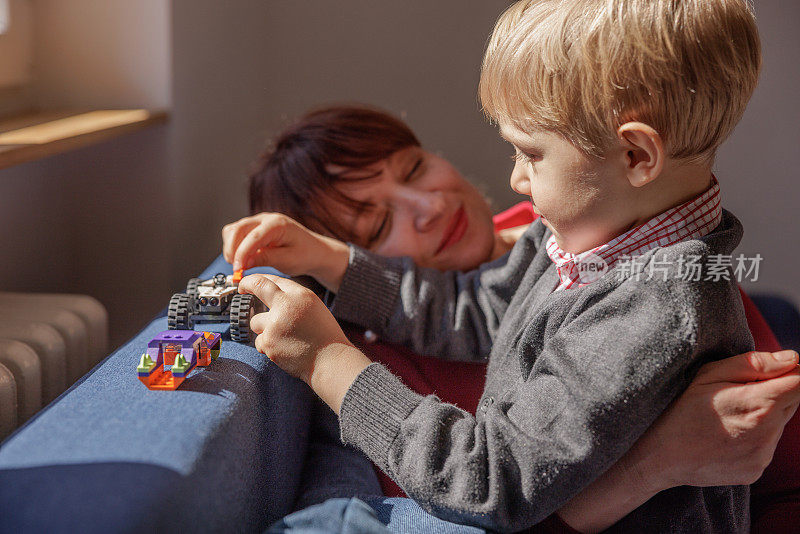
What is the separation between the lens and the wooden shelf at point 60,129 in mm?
1042

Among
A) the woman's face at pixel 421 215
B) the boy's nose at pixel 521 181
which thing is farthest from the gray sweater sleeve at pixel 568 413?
the woman's face at pixel 421 215

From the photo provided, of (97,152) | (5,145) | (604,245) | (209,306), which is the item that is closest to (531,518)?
(604,245)

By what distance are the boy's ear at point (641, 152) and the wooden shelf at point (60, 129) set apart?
0.79m

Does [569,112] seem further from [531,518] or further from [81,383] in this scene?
[81,383]

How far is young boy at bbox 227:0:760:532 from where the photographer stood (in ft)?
2.08

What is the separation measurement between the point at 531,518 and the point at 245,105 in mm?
1340

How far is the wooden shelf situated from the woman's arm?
86 cm

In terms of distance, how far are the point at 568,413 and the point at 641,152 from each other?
24 cm

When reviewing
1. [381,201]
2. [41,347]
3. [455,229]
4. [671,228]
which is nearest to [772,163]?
[455,229]

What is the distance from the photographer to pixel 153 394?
682mm

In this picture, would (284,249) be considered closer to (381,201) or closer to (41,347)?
(381,201)

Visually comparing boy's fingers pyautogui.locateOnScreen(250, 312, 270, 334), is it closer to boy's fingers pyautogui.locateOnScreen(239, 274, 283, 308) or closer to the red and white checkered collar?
boy's fingers pyautogui.locateOnScreen(239, 274, 283, 308)

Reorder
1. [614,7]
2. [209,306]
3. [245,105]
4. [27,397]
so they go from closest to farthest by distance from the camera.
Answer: [614,7] → [209,306] → [27,397] → [245,105]

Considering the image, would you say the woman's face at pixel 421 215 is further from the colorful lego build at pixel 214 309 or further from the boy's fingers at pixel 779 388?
the boy's fingers at pixel 779 388
